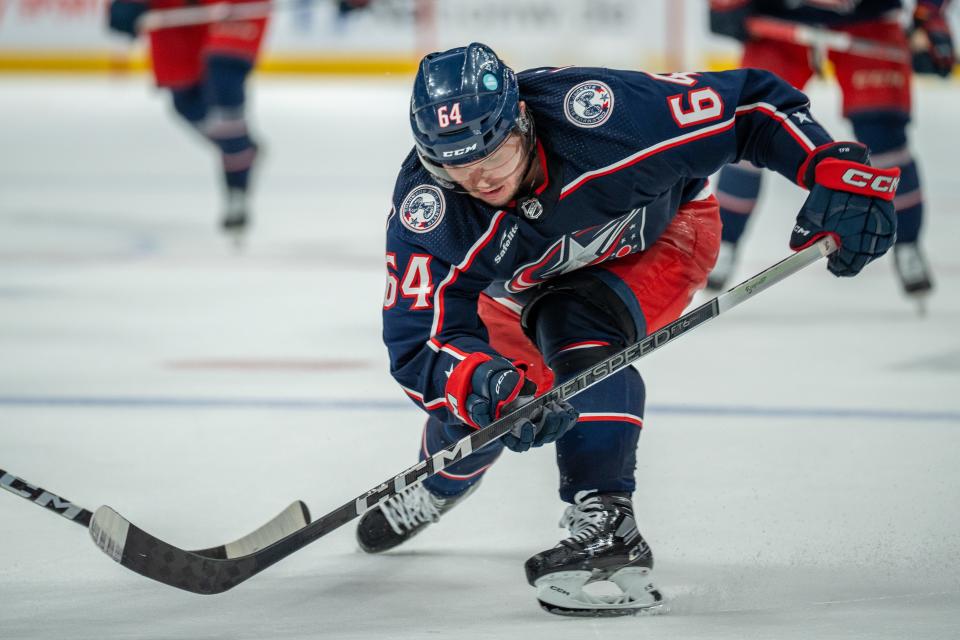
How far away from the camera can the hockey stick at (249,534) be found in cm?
225

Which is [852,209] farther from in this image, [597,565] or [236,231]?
[236,231]

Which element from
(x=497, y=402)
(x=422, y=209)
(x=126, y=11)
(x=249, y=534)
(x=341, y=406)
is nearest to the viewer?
(x=497, y=402)

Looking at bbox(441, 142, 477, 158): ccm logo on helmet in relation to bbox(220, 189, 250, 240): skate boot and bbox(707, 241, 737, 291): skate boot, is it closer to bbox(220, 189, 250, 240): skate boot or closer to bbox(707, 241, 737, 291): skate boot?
bbox(707, 241, 737, 291): skate boot

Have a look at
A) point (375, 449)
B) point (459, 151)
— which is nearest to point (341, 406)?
point (375, 449)

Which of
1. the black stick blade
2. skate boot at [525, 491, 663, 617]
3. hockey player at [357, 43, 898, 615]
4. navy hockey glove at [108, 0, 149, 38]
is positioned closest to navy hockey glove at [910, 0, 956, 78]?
hockey player at [357, 43, 898, 615]

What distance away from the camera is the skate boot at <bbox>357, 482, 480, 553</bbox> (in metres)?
2.41

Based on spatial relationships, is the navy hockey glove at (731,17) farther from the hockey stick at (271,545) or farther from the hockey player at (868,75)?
the hockey stick at (271,545)

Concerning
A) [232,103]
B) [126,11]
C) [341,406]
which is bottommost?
[341,406]

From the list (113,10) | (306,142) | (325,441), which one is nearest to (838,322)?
(325,441)

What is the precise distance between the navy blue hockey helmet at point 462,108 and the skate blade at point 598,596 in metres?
0.57

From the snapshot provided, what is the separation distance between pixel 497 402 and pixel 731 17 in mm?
2804

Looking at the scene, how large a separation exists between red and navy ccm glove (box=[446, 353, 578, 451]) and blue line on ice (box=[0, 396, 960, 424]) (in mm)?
1314

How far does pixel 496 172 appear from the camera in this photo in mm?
2039

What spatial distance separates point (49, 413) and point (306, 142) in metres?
5.52
